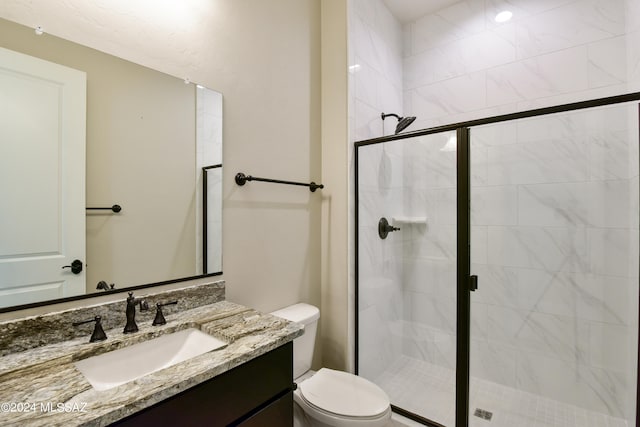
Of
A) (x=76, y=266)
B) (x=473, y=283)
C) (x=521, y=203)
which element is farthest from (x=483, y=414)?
(x=76, y=266)

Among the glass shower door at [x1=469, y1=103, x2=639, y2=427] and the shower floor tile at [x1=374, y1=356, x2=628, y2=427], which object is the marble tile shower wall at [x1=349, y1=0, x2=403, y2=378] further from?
the glass shower door at [x1=469, y1=103, x2=639, y2=427]

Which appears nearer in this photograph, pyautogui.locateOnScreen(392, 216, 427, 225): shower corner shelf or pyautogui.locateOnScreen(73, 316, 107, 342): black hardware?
pyautogui.locateOnScreen(73, 316, 107, 342): black hardware

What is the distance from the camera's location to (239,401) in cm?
90

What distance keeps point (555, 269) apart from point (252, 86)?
2041 mm

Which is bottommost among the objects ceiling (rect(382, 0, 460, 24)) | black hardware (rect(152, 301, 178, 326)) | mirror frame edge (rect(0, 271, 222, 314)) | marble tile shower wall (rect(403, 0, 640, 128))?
black hardware (rect(152, 301, 178, 326))

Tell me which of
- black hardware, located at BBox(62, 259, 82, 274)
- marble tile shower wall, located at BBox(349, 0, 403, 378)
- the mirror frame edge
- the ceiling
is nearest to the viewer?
the mirror frame edge

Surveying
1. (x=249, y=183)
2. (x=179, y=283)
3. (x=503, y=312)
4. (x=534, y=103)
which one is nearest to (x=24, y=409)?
(x=179, y=283)

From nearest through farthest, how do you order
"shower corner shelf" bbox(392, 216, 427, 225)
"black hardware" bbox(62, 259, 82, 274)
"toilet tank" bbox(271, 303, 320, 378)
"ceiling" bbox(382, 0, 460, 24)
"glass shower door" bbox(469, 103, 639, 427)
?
1. "black hardware" bbox(62, 259, 82, 274)
2. "glass shower door" bbox(469, 103, 639, 427)
3. "toilet tank" bbox(271, 303, 320, 378)
4. "shower corner shelf" bbox(392, 216, 427, 225)
5. "ceiling" bbox(382, 0, 460, 24)

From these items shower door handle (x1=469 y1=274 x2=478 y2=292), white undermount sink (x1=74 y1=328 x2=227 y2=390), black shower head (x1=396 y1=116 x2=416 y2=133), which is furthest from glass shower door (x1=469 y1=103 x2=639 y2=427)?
white undermount sink (x1=74 y1=328 x2=227 y2=390)

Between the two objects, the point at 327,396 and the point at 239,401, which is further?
the point at 327,396

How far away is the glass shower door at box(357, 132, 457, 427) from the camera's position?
6.30 ft

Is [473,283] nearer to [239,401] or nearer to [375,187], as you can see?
[375,187]

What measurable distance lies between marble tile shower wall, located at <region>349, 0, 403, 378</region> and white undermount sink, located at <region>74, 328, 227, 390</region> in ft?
3.97

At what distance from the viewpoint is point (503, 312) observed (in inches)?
77.4
